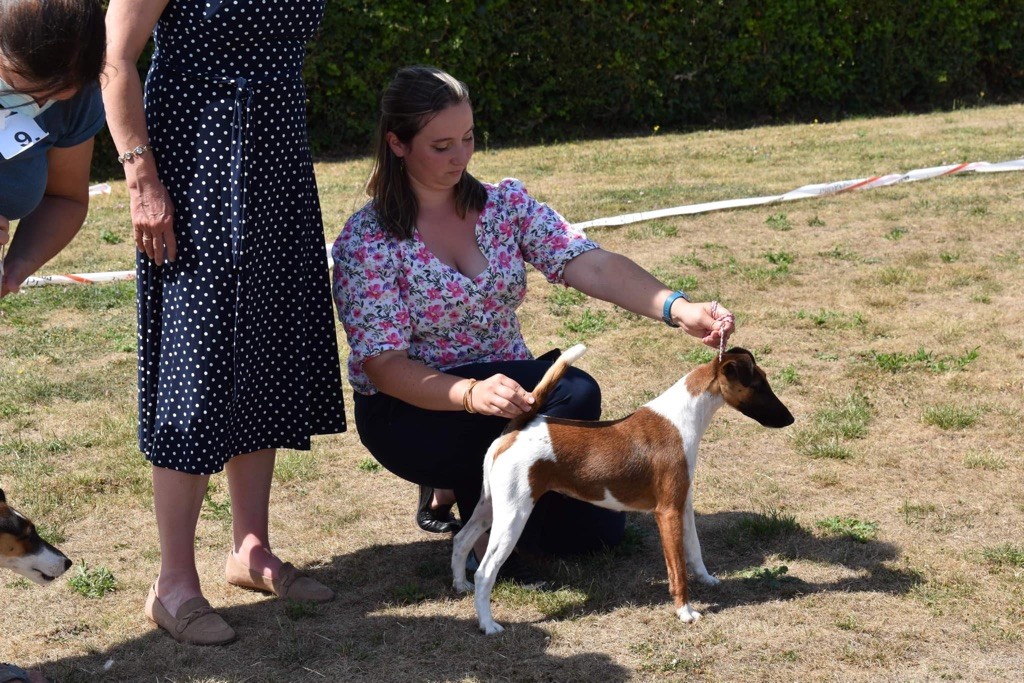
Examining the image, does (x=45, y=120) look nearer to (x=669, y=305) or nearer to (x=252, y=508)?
(x=252, y=508)

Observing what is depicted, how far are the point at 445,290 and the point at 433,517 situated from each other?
100 cm

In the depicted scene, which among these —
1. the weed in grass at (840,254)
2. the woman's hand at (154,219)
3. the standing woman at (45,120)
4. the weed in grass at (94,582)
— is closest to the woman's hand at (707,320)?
the woman's hand at (154,219)

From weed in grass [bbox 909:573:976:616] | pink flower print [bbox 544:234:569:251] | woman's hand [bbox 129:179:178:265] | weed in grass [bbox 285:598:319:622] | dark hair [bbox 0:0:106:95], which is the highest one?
dark hair [bbox 0:0:106:95]

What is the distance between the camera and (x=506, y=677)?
3344 millimetres

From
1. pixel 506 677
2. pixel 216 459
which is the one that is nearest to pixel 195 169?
pixel 216 459

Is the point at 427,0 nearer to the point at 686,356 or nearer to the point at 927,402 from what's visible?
the point at 686,356

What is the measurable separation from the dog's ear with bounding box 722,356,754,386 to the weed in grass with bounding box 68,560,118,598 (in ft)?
7.14

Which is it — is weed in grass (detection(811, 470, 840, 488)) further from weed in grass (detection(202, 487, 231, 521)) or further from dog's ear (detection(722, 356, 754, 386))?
weed in grass (detection(202, 487, 231, 521))

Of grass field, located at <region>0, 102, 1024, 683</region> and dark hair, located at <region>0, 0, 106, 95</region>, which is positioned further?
grass field, located at <region>0, 102, 1024, 683</region>

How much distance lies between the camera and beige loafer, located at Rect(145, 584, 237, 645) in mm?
3561

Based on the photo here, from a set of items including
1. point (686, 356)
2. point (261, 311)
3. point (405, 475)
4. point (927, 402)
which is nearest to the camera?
point (261, 311)

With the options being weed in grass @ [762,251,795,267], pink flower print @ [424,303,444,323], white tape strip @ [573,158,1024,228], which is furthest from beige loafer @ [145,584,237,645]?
white tape strip @ [573,158,1024,228]

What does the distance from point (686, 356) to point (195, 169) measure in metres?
3.42

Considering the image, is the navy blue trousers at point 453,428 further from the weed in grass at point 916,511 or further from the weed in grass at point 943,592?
the weed in grass at point 916,511
